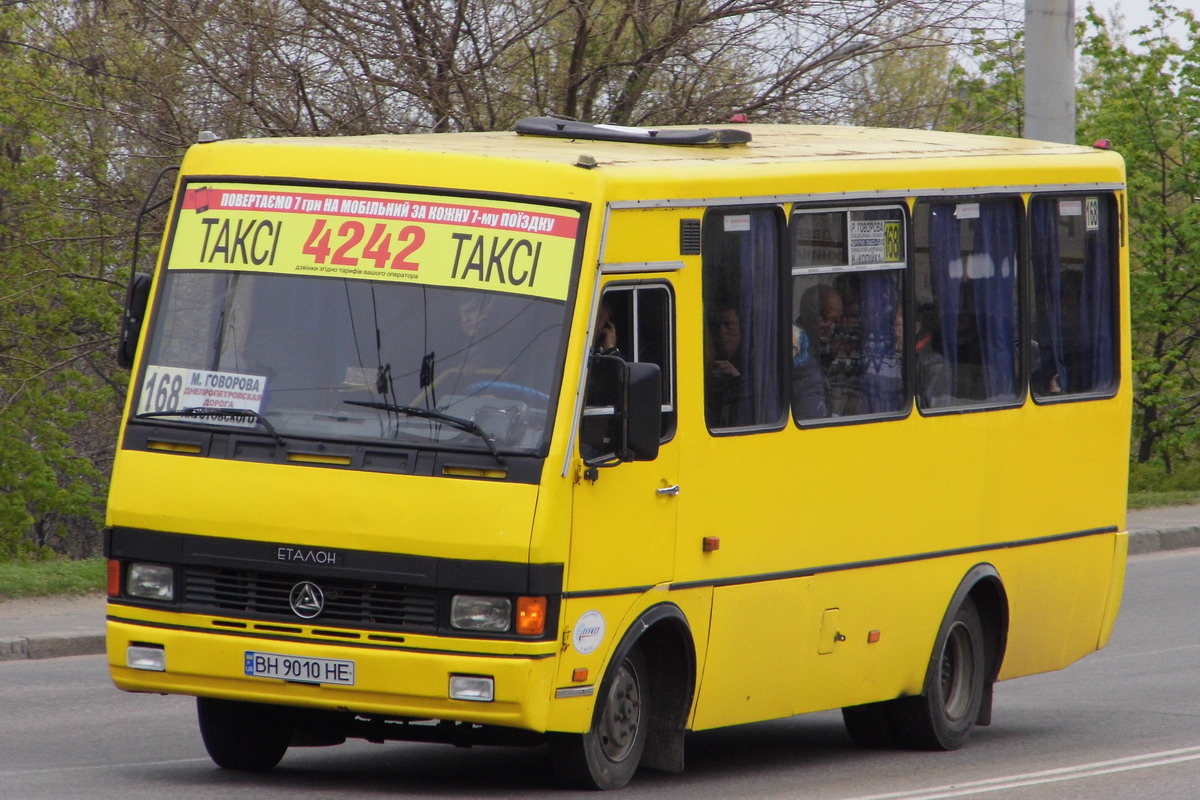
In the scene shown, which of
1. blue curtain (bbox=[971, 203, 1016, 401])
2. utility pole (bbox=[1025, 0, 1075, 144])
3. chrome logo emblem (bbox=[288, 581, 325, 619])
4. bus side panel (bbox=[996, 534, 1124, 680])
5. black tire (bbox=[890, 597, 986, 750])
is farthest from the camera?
utility pole (bbox=[1025, 0, 1075, 144])

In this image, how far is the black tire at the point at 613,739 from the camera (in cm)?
788

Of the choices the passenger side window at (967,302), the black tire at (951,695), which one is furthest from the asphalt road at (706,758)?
the passenger side window at (967,302)

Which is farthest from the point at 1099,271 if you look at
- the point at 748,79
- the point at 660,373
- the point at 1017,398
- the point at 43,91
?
the point at 43,91

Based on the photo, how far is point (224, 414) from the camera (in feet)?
25.6

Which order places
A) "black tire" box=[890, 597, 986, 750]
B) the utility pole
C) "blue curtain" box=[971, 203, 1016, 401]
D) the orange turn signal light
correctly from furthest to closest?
the utility pole, "blue curtain" box=[971, 203, 1016, 401], "black tire" box=[890, 597, 986, 750], the orange turn signal light

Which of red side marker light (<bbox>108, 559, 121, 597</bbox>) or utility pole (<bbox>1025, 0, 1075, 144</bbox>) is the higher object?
utility pole (<bbox>1025, 0, 1075, 144</bbox>)

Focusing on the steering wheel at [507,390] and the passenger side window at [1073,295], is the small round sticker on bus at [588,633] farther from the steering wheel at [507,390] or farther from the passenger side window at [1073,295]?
the passenger side window at [1073,295]

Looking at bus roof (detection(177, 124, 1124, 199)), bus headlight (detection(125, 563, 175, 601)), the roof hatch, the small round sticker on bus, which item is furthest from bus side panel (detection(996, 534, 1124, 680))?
bus headlight (detection(125, 563, 175, 601))

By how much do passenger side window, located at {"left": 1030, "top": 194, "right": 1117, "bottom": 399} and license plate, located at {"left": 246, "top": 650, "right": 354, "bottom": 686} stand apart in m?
4.70

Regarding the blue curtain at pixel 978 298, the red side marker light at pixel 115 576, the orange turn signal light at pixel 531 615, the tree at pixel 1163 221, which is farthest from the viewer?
the tree at pixel 1163 221

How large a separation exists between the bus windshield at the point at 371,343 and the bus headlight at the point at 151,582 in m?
0.60

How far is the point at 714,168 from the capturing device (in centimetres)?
858

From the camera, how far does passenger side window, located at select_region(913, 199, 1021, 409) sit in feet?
32.8

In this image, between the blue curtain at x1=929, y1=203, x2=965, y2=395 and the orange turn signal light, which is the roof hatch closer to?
the blue curtain at x1=929, y1=203, x2=965, y2=395
